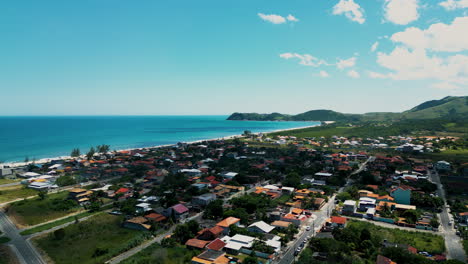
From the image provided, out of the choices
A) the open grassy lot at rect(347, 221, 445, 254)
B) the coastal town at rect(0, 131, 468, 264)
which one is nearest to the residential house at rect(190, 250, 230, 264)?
A: the coastal town at rect(0, 131, 468, 264)

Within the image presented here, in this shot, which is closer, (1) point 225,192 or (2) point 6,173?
(1) point 225,192

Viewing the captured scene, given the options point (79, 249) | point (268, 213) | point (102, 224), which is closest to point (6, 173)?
point (102, 224)

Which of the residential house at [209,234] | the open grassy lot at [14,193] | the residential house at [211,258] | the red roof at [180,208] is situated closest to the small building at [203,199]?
the red roof at [180,208]

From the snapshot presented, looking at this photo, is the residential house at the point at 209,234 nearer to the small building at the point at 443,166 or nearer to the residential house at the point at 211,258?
the residential house at the point at 211,258

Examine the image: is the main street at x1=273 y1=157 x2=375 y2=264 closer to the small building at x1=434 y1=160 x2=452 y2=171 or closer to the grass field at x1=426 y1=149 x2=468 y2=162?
the small building at x1=434 y1=160 x2=452 y2=171

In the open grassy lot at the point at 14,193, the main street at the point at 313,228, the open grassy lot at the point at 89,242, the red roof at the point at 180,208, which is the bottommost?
the open grassy lot at the point at 14,193

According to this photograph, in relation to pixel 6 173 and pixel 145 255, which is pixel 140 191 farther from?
pixel 6 173
